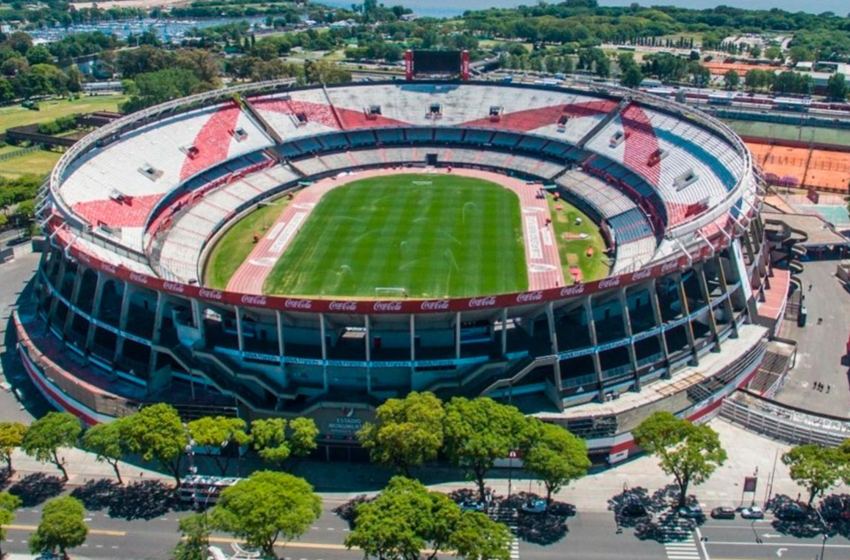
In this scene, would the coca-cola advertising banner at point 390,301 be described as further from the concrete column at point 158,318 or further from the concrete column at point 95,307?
the concrete column at point 95,307

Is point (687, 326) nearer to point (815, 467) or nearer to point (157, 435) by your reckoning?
point (815, 467)

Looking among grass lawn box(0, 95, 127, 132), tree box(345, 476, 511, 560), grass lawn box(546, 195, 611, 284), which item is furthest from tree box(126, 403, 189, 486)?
grass lawn box(0, 95, 127, 132)

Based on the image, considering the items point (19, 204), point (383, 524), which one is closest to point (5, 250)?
point (19, 204)

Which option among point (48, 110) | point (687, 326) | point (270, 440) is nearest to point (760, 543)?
point (687, 326)

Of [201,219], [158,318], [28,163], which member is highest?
[158,318]

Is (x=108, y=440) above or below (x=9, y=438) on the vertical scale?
above

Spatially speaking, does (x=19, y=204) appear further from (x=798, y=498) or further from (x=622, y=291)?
(x=798, y=498)
